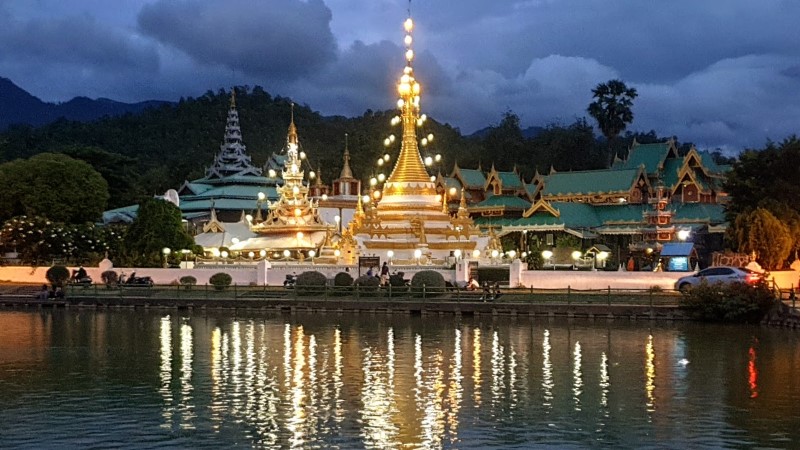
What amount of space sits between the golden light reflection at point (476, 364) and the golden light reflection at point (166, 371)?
20.5ft

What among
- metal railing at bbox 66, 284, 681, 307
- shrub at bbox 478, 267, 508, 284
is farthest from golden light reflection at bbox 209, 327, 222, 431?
shrub at bbox 478, 267, 508, 284

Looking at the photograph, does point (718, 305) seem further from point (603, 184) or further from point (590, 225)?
point (603, 184)

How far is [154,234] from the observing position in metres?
58.9

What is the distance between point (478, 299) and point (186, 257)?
67.7 feet

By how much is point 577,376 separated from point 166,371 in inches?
407

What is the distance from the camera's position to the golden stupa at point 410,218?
53188mm

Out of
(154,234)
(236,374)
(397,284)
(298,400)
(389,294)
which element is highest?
(154,234)

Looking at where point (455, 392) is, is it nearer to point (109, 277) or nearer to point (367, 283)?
point (367, 283)

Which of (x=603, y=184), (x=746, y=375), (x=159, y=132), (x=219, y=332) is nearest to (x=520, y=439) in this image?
(x=746, y=375)

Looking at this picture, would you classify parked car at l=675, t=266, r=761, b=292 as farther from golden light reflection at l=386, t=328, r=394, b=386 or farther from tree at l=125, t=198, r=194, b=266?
tree at l=125, t=198, r=194, b=266

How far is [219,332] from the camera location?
37.3 m

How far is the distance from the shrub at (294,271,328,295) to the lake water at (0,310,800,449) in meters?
7.98

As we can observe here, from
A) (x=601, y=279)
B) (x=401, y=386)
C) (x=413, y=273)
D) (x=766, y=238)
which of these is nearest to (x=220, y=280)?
(x=413, y=273)

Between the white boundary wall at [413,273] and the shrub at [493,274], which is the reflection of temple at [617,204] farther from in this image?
A: the shrub at [493,274]
